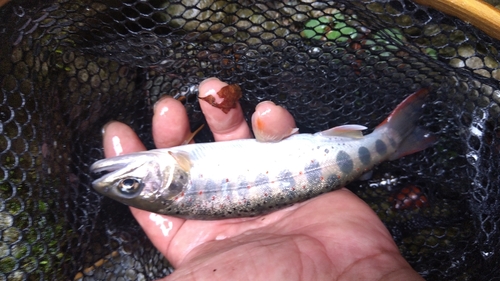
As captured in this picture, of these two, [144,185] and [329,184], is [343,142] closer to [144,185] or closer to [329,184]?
[329,184]

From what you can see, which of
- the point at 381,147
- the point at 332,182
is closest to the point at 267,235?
the point at 332,182

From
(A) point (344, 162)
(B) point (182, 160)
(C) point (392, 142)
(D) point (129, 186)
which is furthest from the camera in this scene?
(C) point (392, 142)

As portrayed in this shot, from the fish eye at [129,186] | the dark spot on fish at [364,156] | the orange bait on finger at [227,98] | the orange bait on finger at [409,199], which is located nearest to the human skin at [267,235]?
the orange bait on finger at [227,98]

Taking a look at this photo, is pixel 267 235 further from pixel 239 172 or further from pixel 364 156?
pixel 364 156

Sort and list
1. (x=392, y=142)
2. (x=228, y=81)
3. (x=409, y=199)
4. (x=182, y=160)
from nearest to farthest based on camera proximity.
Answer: (x=182, y=160) < (x=392, y=142) < (x=228, y=81) < (x=409, y=199)

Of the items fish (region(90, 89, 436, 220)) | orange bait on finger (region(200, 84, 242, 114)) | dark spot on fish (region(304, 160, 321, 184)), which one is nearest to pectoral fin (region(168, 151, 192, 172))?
fish (region(90, 89, 436, 220))

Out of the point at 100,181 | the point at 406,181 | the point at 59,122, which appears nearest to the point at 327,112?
the point at 406,181

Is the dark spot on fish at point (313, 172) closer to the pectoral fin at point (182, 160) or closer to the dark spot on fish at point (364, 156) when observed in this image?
the dark spot on fish at point (364, 156)
